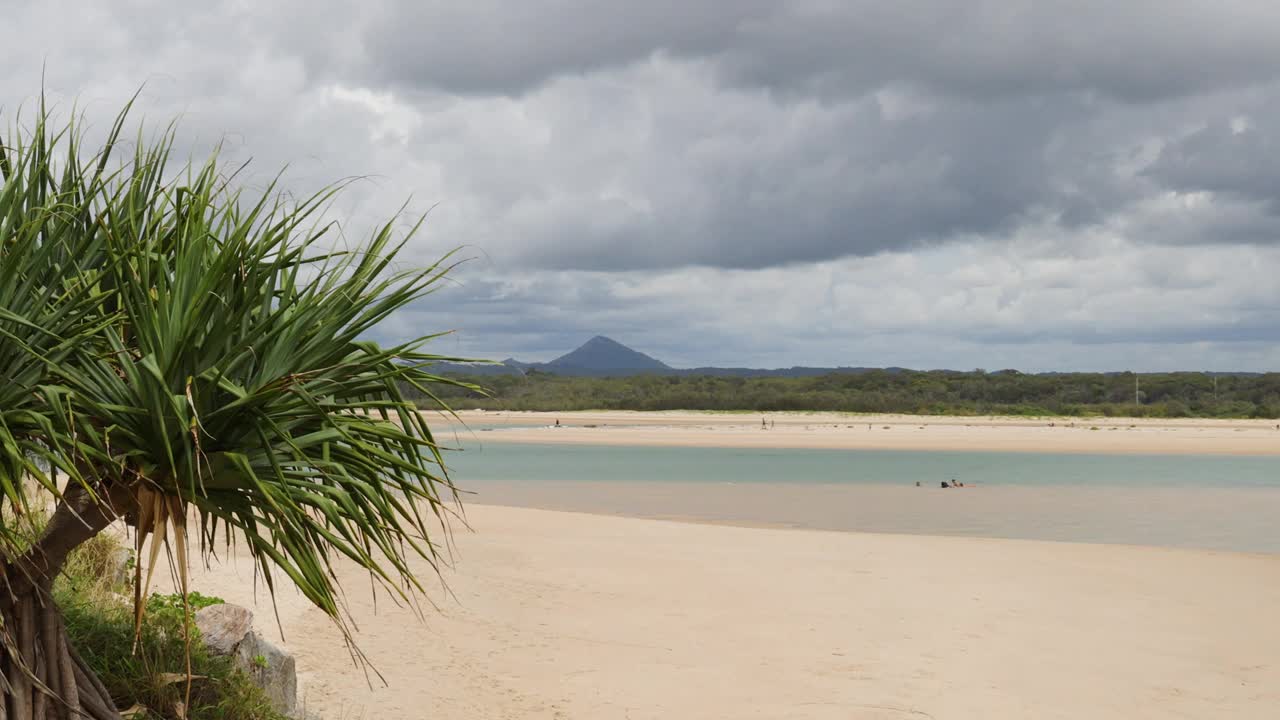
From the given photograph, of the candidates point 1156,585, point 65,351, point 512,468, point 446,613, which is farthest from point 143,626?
point 512,468

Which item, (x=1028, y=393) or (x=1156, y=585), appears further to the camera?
(x=1028, y=393)

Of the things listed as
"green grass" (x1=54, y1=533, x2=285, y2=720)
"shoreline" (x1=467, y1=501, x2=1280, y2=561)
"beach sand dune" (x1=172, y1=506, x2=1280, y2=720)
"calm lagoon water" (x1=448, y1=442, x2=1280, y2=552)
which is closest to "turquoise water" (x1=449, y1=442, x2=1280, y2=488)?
"calm lagoon water" (x1=448, y1=442, x2=1280, y2=552)

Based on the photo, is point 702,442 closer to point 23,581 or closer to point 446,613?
point 446,613

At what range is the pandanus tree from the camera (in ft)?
10.6

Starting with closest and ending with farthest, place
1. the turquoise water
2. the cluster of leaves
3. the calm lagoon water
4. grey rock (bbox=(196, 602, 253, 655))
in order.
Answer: the cluster of leaves < grey rock (bbox=(196, 602, 253, 655)) < the calm lagoon water < the turquoise water

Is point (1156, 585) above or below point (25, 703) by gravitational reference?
below

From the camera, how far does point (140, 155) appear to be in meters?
4.05

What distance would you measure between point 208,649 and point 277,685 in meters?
0.54

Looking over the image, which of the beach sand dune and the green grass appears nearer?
the green grass

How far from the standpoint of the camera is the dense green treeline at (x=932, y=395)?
234 feet

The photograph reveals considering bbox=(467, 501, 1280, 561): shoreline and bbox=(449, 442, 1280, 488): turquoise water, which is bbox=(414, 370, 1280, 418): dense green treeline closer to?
bbox=(449, 442, 1280, 488): turquoise water

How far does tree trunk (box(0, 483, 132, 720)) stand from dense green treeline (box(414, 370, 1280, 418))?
2551 inches

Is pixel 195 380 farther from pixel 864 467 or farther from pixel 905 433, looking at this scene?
pixel 905 433

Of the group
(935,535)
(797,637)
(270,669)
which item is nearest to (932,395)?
(935,535)
